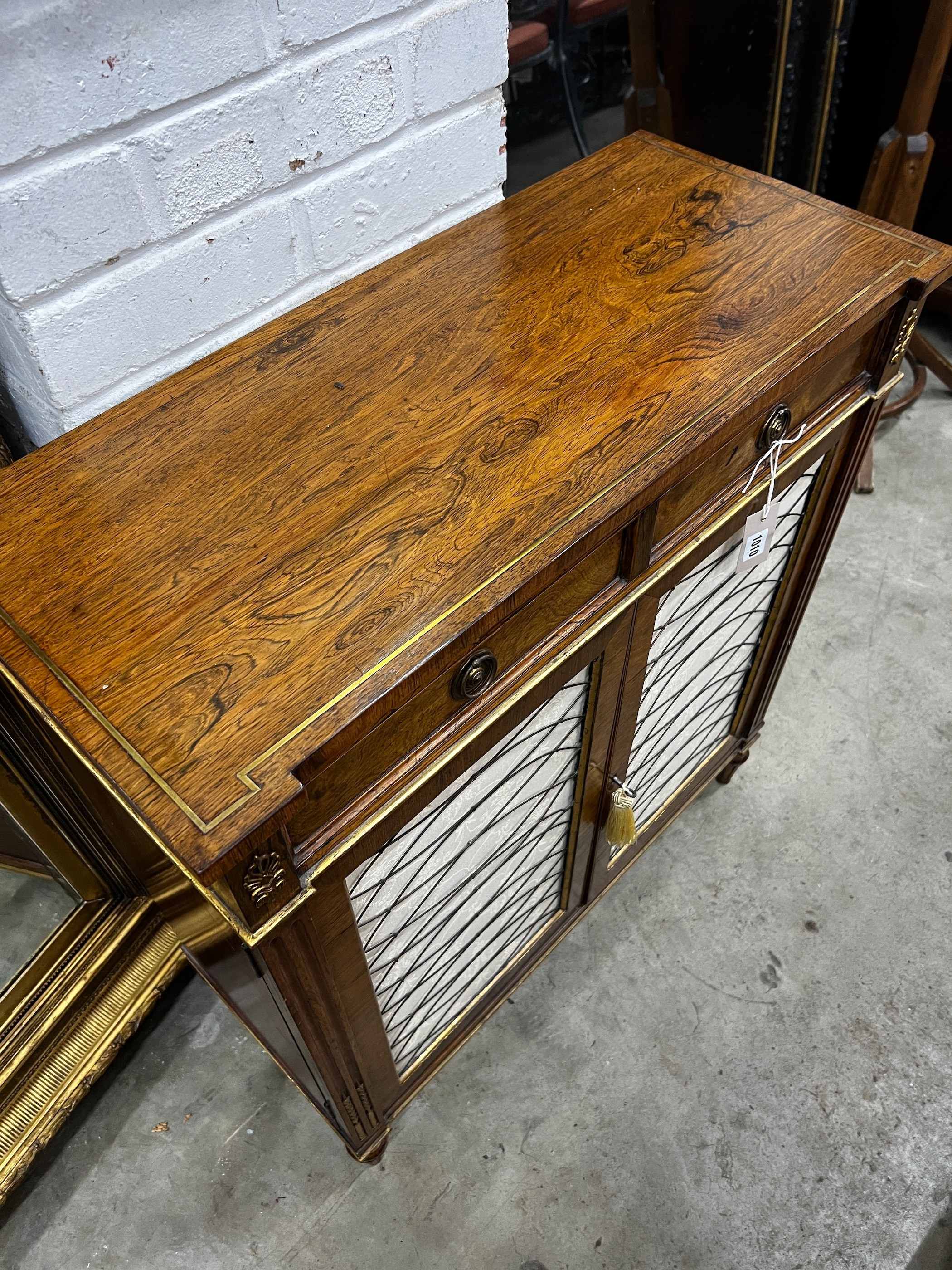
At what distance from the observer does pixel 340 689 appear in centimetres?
64

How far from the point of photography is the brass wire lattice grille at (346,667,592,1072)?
875mm

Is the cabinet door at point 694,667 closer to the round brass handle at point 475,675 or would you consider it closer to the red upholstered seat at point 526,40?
the round brass handle at point 475,675

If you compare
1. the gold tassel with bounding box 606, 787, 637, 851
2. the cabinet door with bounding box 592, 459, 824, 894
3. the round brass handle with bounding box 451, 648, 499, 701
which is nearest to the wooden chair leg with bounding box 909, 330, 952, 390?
the cabinet door with bounding box 592, 459, 824, 894

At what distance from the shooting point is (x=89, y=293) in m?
0.84

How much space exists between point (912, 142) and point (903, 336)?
819 mm

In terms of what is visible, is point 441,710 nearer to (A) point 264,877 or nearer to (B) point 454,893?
(A) point 264,877

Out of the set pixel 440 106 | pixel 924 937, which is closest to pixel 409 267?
pixel 440 106

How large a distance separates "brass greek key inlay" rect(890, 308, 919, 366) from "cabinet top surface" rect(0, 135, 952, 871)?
66 mm

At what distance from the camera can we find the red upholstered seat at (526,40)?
1.95 m

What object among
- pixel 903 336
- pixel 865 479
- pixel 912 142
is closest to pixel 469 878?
pixel 903 336

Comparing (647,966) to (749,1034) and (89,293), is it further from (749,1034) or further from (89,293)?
(89,293)

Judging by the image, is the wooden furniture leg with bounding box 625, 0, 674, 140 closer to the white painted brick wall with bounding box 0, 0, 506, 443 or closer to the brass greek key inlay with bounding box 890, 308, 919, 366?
the white painted brick wall with bounding box 0, 0, 506, 443

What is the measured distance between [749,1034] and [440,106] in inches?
54.0

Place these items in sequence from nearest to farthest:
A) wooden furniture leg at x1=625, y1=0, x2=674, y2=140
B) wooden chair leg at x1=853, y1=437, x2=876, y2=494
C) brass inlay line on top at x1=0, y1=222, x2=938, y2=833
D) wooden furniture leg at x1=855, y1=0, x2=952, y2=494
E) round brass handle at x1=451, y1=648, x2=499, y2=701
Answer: brass inlay line on top at x1=0, y1=222, x2=938, y2=833
round brass handle at x1=451, y1=648, x2=499, y2=701
wooden furniture leg at x1=855, y1=0, x2=952, y2=494
wooden furniture leg at x1=625, y1=0, x2=674, y2=140
wooden chair leg at x1=853, y1=437, x2=876, y2=494
